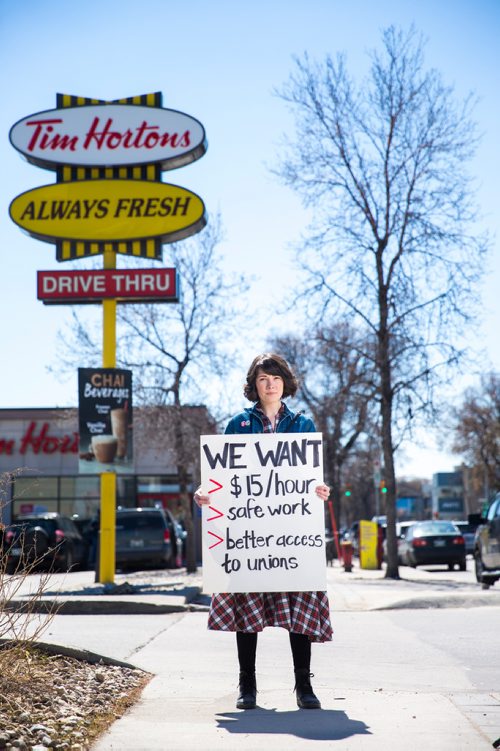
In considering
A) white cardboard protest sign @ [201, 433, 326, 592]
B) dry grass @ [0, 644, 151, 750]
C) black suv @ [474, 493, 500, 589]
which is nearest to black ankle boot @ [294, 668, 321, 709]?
white cardboard protest sign @ [201, 433, 326, 592]

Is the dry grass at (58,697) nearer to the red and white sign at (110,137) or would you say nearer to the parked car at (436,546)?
the red and white sign at (110,137)

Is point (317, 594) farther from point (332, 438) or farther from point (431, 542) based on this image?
point (332, 438)

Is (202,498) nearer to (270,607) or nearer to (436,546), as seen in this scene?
(270,607)

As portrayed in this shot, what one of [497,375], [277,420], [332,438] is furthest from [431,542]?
[497,375]

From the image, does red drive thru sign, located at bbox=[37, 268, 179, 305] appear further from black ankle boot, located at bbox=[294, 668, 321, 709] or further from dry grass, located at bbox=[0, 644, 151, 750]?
black ankle boot, located at bbox=[294, 668, 321, 709]

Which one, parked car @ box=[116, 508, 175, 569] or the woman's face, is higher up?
the woman's face

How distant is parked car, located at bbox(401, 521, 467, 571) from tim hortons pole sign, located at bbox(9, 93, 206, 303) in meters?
Result: 12.8

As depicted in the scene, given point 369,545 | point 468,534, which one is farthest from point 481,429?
point 369,545

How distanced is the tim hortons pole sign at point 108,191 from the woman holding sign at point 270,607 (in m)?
11.8

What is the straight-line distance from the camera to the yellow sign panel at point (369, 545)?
29.0 metres

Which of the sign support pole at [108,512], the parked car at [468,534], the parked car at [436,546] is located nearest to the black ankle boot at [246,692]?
the sign support pole at [108,512]

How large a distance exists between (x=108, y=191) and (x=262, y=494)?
12.8 meters

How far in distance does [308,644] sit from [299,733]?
2.71 feet

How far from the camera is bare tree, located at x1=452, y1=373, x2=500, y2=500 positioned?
65312 mm
